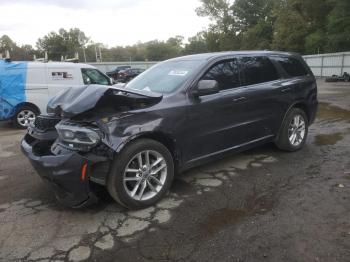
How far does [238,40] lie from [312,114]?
67515 mm

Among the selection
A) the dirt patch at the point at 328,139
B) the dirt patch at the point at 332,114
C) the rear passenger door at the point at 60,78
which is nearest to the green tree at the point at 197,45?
the dirt patch at the point at 332,114

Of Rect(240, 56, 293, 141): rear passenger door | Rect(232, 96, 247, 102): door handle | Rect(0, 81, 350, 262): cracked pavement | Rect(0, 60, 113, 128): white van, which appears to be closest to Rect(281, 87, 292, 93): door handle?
Rect(240, 56, 293, 141): rear passenger door

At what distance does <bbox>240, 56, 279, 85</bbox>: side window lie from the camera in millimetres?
5086

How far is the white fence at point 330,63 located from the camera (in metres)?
24.9

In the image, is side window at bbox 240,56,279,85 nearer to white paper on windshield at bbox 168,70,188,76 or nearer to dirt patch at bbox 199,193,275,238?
white paper on windshield at bbox 168,70,188,76

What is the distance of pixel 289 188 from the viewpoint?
4.32 meters

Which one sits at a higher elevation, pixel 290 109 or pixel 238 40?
pixel 238 40

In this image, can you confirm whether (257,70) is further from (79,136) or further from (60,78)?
(60,78)

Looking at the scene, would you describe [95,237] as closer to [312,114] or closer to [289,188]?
[289,188]

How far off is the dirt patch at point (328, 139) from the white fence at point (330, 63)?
20.2 m

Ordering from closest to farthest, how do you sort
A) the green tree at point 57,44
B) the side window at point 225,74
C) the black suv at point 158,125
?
the black suv at point 158,125 < the side window at point 225,74 < the green tree at point 57,44

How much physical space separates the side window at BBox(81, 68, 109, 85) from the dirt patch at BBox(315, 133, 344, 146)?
6.85m

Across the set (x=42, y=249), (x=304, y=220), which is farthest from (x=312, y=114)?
(x=42, y=249)

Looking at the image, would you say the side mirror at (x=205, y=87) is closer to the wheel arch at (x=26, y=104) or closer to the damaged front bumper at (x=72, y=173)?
the damaged front bumper at (x=72, y=173)
